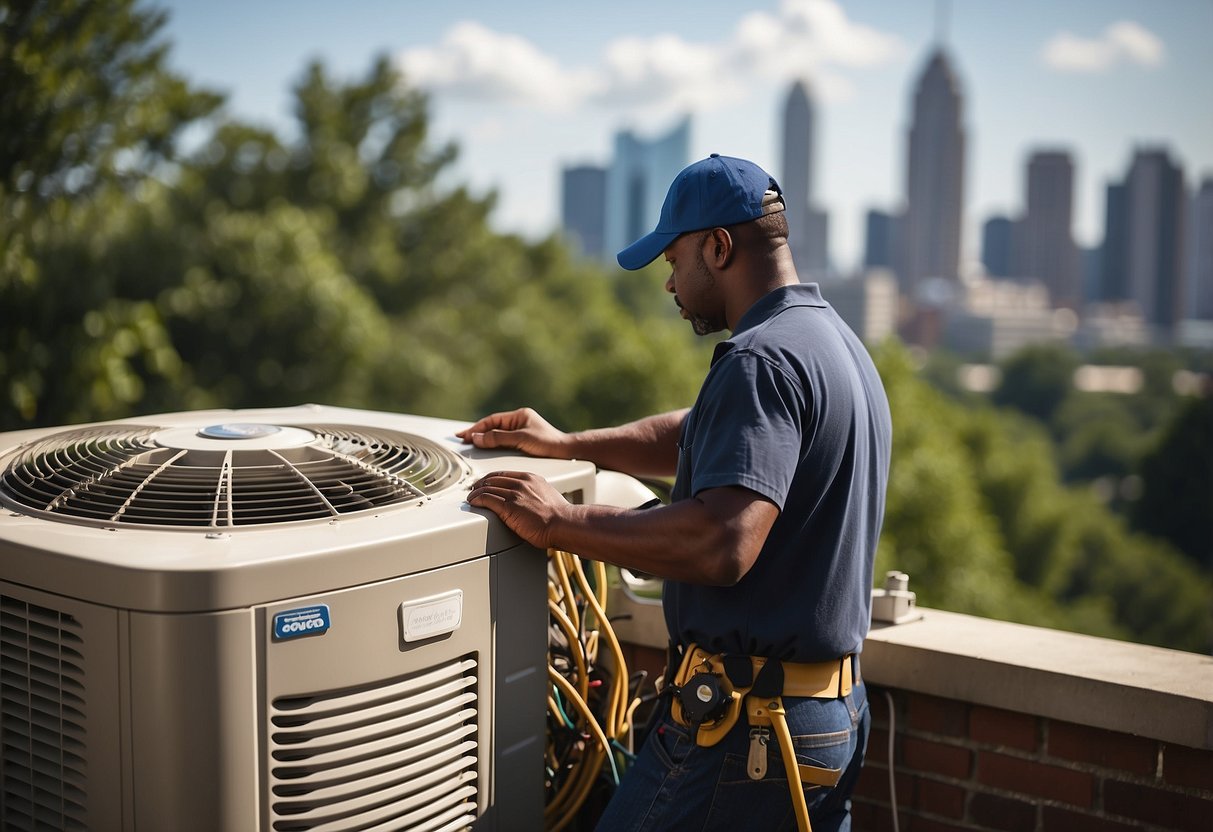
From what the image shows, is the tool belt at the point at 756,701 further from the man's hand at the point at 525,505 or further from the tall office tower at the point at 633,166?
the tall office tower at the point at 633,166

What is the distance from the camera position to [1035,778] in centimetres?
260

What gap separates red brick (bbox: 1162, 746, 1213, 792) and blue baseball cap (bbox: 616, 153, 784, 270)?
1.42 meters

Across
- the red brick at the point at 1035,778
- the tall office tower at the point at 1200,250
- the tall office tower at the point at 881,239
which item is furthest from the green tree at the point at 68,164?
the tall office tower at the point at 881,239

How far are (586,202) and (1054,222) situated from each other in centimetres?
4681

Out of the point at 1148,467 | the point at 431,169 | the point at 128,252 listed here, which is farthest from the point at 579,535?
the point at 1148,467

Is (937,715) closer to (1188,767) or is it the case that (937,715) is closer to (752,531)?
(1188,767)

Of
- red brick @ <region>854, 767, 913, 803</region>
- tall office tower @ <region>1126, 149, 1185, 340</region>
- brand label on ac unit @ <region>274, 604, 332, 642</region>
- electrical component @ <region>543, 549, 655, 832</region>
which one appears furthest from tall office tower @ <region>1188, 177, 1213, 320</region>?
brand label on ac unit @ <region>274, 604, 332, 642</region>

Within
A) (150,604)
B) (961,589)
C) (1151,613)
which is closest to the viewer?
(150,604)

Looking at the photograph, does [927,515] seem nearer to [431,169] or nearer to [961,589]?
[961,589]

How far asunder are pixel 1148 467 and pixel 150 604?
6350 cm

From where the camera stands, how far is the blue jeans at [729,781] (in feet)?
6.70

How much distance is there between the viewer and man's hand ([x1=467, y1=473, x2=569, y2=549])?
2.11 m

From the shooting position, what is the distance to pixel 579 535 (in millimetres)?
2070

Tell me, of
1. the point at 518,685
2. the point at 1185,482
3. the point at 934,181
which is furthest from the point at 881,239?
the point at 518,685
